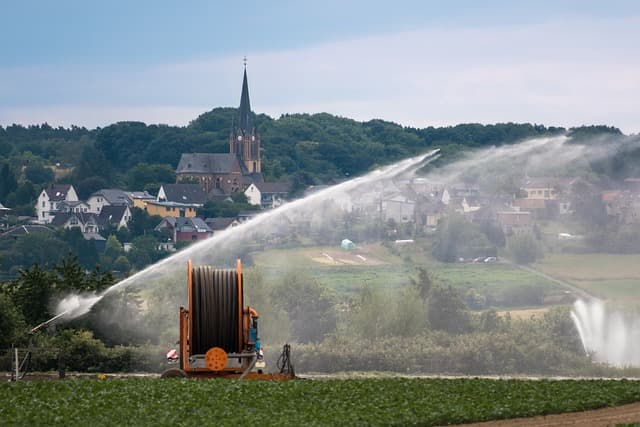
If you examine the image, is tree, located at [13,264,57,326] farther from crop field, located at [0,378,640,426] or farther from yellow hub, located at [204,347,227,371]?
yellow hub, located at [204,347,227,371]

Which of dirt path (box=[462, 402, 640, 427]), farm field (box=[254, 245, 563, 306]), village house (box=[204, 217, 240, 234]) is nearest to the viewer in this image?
dirt path (box=[462, 402, 640, 427])

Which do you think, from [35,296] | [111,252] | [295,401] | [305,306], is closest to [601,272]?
[305,306]

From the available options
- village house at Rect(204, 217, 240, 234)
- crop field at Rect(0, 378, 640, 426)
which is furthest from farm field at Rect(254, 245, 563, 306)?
village house at Rect(204, 217, 240, 234)

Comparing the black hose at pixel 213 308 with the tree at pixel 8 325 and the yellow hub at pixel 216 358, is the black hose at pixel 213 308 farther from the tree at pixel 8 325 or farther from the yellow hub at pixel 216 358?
the tree at pixel 8 325

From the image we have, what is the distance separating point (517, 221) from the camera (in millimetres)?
78125

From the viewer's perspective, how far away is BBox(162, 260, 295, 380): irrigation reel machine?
3531 centimetres

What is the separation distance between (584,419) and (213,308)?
30.6 feet

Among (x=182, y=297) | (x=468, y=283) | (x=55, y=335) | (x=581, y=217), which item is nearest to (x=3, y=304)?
(x=55, y=335)

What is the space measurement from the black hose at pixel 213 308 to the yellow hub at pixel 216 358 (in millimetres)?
214

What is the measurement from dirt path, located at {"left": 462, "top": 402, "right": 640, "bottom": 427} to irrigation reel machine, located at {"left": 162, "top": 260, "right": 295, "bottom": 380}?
6759mm

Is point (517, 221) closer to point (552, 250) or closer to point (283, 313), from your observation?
point (552, 250)

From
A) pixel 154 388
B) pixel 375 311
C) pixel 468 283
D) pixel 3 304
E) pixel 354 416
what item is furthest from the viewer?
pixel 468 283

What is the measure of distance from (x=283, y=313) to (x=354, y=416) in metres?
33.2

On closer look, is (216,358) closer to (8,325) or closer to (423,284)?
(8,325)
